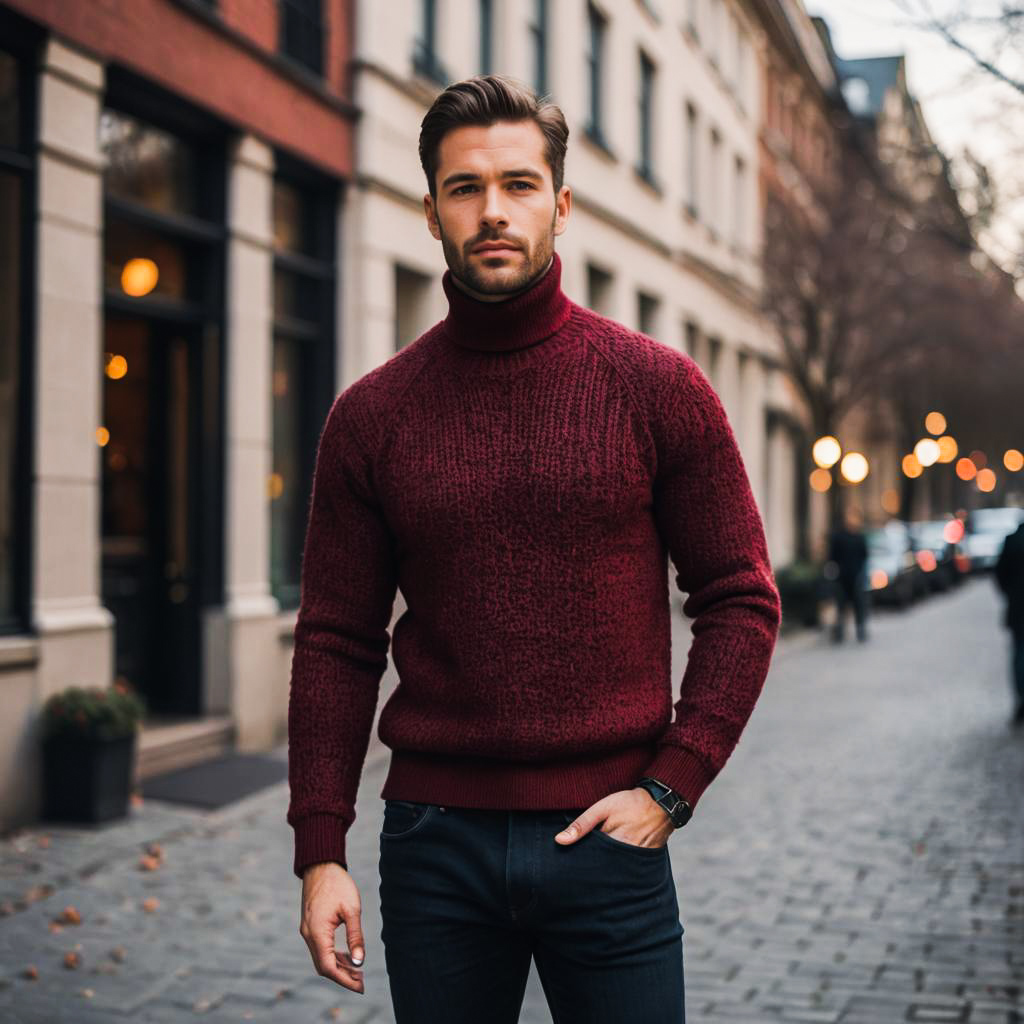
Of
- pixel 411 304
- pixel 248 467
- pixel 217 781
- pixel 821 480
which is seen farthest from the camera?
pixel 821 480

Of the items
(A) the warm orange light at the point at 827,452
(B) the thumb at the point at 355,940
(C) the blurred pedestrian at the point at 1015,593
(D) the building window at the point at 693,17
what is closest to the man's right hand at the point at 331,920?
(B) the thumb at the point at 355,940

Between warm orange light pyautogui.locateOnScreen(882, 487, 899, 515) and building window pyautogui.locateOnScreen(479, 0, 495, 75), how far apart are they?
41.0 metres

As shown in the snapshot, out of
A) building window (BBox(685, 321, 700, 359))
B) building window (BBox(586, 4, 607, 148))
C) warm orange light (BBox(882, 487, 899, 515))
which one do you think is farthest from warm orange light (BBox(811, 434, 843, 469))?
warm orange light (BBox(882, 487, 899, 515))

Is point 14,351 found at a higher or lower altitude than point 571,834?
higher

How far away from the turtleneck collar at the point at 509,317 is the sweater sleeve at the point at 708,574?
0.76 ft

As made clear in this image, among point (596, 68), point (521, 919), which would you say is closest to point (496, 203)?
point (521, 919)

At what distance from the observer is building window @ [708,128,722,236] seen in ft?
92.8

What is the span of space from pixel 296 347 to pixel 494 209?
1057 centimetres

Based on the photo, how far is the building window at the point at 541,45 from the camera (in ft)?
60.2

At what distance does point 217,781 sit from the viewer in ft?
32.3

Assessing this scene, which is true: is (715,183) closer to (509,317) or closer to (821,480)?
(821,480)

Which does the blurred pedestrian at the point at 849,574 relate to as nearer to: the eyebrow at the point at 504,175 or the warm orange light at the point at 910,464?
the eyebrow at the point at 504,175

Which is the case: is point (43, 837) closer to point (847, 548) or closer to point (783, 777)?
point (783, 777)

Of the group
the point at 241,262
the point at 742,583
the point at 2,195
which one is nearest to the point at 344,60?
the point at 241,262
